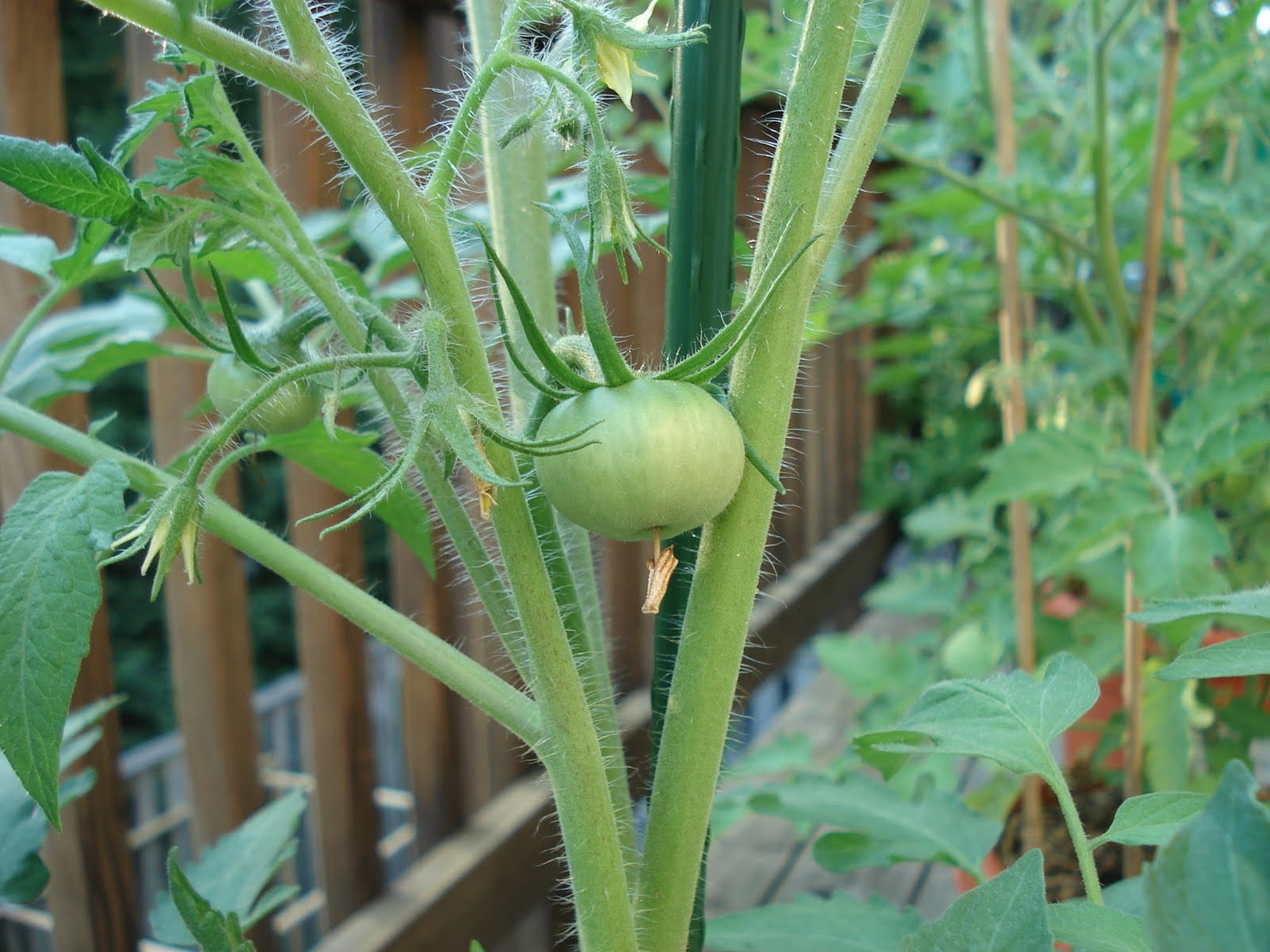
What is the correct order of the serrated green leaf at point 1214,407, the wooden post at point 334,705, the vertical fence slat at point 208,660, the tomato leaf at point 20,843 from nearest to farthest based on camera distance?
the tomato leaf at point 20,843 → the serrated green leaf at point 1214,407 → the vertical fence slat at point 208,660 → the wooden post at point 334,705

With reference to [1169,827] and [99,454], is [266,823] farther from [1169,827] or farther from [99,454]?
[1169,827]

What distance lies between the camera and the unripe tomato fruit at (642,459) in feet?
0.81

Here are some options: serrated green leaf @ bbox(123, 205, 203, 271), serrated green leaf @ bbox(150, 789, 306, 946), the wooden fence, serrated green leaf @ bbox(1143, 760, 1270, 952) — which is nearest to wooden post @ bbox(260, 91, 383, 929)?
the wooden fence

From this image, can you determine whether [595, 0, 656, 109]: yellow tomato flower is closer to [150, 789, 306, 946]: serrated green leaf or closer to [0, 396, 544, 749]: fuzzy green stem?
[0, 396, 544, 749]: fuzzy green stem

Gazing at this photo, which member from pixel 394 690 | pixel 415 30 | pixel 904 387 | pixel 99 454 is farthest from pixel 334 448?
pixel 394 690

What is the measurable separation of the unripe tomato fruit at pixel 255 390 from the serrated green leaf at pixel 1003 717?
23cm

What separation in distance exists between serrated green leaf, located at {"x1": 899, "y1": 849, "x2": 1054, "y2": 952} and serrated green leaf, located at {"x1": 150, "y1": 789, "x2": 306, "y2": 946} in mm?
278

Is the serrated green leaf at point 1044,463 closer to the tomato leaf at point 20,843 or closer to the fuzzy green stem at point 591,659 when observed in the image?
the fuzzy green stem at point 591,659

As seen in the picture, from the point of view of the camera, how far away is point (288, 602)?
4375mm

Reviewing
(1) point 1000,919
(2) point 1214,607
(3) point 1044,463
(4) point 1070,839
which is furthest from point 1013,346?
(1) point 1000,919

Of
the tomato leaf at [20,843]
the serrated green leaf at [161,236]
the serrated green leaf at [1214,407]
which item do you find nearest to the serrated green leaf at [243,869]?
the tomato leaf at [20,843]

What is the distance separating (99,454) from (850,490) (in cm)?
261

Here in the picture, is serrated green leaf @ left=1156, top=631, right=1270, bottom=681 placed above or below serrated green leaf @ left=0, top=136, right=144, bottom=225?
below

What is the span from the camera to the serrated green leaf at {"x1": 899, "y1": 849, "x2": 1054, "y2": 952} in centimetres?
26
